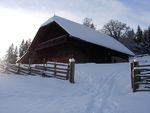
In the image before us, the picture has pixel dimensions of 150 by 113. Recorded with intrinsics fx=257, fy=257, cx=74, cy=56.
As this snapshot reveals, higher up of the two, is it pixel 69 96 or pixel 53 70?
pixel 53 70

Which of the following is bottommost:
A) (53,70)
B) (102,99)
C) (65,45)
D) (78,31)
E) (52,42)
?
(102,99)

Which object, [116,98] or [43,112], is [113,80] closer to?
[116,98]

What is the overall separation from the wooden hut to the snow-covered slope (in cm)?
1022

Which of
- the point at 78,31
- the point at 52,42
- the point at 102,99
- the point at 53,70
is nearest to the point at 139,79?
the point at 102,99

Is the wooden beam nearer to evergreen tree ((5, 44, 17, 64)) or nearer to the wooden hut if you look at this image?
the wooden hut

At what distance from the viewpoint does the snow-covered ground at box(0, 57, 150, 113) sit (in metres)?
8.71

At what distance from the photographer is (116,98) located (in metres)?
10.5

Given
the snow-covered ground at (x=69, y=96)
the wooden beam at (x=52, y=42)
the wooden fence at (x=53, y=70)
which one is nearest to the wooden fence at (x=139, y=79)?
the snow-covered ground at (x=69, y=96)

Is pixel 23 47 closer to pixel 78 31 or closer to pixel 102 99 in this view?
pixel 78 31

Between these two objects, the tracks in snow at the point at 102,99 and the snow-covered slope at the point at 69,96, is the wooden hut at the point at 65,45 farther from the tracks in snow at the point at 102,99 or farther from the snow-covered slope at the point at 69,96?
the snow-covered slope at the point at 69,96

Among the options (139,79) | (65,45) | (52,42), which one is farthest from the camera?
(52,42)

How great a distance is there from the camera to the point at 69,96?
36.7 ft

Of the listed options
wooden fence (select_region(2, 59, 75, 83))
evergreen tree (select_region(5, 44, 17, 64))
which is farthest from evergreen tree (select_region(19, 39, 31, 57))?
wooden fence (select_region(2, 59, 75, 83))

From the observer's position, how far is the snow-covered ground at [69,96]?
28.6ft
